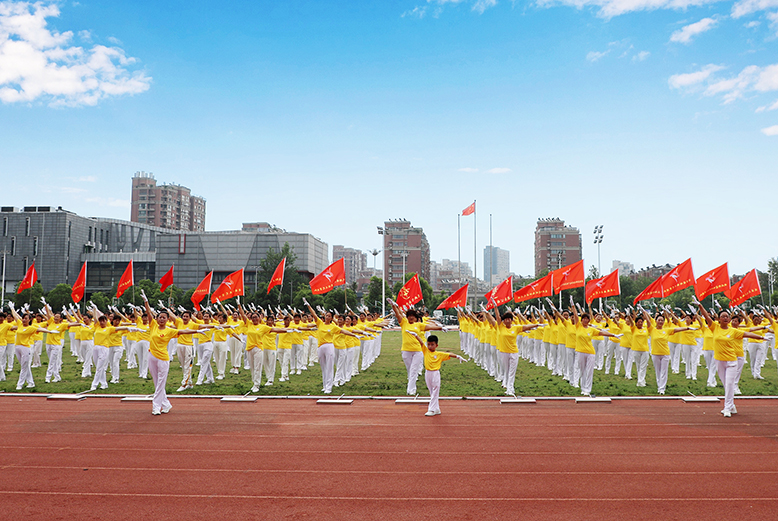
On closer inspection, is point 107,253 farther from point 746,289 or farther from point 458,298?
point 746,289

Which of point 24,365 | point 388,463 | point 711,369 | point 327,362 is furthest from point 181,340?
point 711,369

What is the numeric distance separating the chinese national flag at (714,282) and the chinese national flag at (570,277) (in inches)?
174

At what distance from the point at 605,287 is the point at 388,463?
14.3m

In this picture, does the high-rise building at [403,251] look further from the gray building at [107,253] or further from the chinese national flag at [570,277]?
the chinese national flag at [570,277]

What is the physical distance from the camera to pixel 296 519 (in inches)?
226

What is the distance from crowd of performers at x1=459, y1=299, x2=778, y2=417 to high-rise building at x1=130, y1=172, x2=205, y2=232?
6327 inches

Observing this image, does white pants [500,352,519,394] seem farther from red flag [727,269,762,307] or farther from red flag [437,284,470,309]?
red flag [727,269,762,307]

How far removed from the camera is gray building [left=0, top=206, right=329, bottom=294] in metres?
104

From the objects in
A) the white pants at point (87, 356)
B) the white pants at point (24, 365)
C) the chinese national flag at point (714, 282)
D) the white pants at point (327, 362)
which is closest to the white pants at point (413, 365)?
the white pants at point (327, 362)

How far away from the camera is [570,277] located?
1888cm

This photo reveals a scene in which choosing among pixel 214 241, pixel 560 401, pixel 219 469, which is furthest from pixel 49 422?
pixel 214 241

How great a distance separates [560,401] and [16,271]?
383 ft

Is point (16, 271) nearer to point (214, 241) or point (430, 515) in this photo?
point (214, 241)

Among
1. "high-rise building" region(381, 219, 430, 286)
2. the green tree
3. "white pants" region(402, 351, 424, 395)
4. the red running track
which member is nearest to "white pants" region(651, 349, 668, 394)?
the red running track
